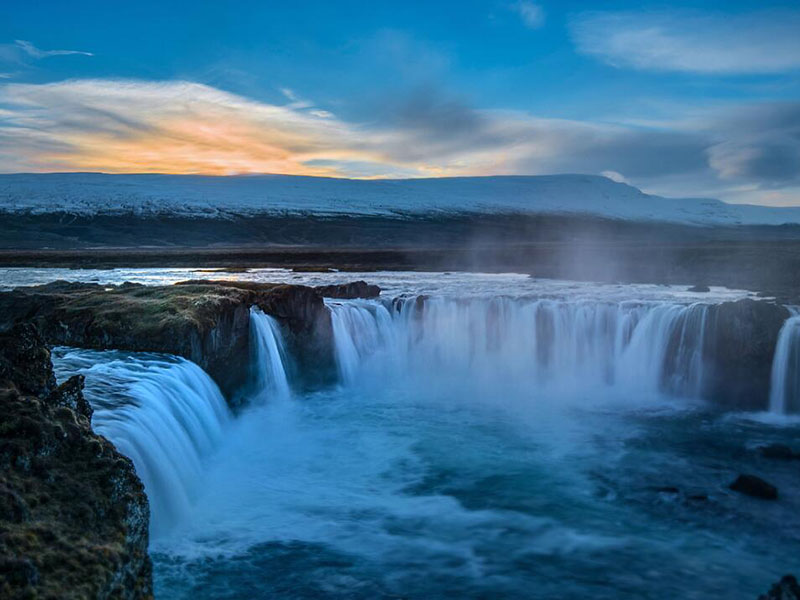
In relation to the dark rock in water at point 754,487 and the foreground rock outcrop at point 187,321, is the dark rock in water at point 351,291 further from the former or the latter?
the dark rock in water at point 754,487

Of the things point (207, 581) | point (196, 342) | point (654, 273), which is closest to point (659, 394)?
point (196, 342)

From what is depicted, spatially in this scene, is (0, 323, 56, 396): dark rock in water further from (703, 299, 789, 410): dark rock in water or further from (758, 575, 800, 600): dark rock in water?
(703, 299, 789, 410): dark rock in water

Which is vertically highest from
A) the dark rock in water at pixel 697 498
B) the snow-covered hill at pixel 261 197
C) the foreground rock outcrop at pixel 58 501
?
the snow-covered hill at pixel 261 197

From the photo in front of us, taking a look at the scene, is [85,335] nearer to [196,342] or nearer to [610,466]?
[196,342]

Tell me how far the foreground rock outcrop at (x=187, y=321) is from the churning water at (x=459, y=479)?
2.57 ft

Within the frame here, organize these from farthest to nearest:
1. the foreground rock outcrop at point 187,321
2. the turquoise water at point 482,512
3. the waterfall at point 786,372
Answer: the waterfall at point 786,372 → the foreground rock outcrop at point 187,321 → the turquoise water at point 482,512

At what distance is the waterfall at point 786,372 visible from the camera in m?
17.5

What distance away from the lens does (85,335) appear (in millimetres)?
14367

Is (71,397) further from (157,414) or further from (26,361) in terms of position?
(157,414)

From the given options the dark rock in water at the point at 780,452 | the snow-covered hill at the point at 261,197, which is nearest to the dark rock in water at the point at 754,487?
the dark rock in water at the point at 780,452

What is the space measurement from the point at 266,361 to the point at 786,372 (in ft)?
49.8

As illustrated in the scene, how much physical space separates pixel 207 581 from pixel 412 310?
1656 cm

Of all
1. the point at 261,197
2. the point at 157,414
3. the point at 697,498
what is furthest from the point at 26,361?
the point at 261,197

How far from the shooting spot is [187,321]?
14.3 metres
